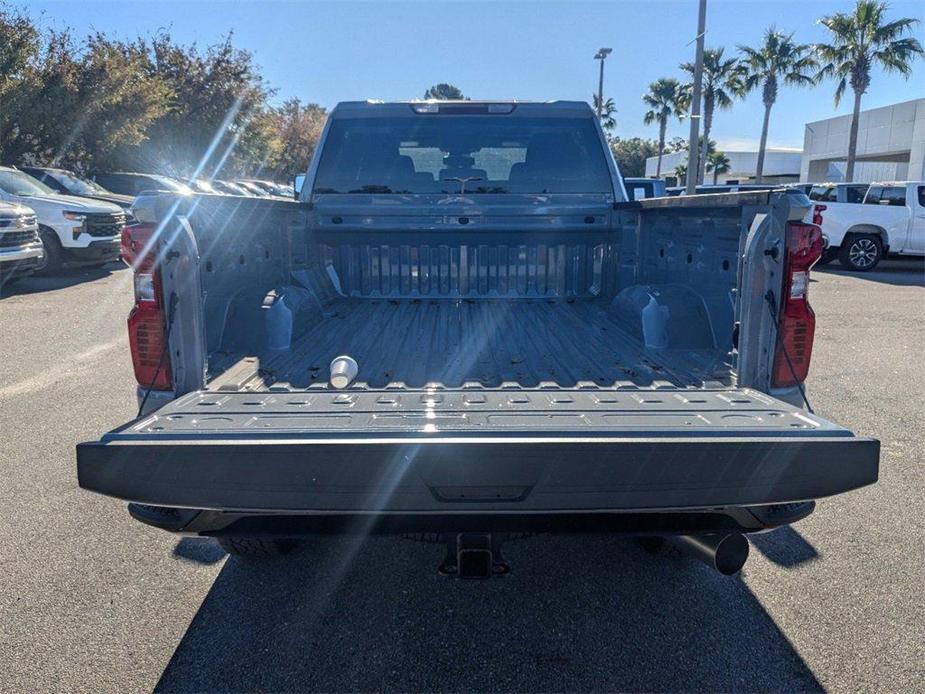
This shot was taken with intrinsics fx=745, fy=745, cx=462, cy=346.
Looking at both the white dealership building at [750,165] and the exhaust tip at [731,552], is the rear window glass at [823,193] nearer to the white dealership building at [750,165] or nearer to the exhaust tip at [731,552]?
the exhaust tip at [731,552]

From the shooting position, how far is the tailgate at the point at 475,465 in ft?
7.39

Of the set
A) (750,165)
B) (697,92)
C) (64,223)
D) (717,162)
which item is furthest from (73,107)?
(750,165)

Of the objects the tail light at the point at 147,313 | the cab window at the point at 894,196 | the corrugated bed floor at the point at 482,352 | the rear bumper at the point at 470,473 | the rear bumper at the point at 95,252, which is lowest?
the rear bumper at the point at 95,252

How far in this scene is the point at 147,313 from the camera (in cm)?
288

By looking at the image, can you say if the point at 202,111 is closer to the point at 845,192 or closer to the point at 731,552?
the point at 845,192

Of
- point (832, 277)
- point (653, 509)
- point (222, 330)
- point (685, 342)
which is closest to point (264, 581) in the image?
point (222, 330)

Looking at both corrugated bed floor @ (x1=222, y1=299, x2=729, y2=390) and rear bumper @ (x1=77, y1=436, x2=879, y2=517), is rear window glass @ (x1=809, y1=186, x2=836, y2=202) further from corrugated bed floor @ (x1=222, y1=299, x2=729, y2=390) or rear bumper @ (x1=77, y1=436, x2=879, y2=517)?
rear bumper @ (x1=77, y1=436, x2=879, y2=517)

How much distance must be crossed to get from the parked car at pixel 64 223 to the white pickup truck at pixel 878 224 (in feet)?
49.9

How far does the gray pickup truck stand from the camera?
2.28 metres

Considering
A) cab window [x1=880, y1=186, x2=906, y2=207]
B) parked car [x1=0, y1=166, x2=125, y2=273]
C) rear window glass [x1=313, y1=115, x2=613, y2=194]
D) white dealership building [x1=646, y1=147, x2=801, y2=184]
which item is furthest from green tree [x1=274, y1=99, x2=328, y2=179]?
rear window glass [x1=313, y1=115, x2=613, y2=194]

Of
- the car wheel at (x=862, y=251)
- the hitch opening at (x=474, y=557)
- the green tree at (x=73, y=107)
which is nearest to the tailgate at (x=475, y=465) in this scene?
the hitch opening at (x=474, y=557)

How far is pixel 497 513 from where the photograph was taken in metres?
2.38

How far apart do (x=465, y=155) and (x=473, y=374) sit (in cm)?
251

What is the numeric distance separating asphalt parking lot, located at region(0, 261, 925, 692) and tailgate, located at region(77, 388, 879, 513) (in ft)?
2.82
